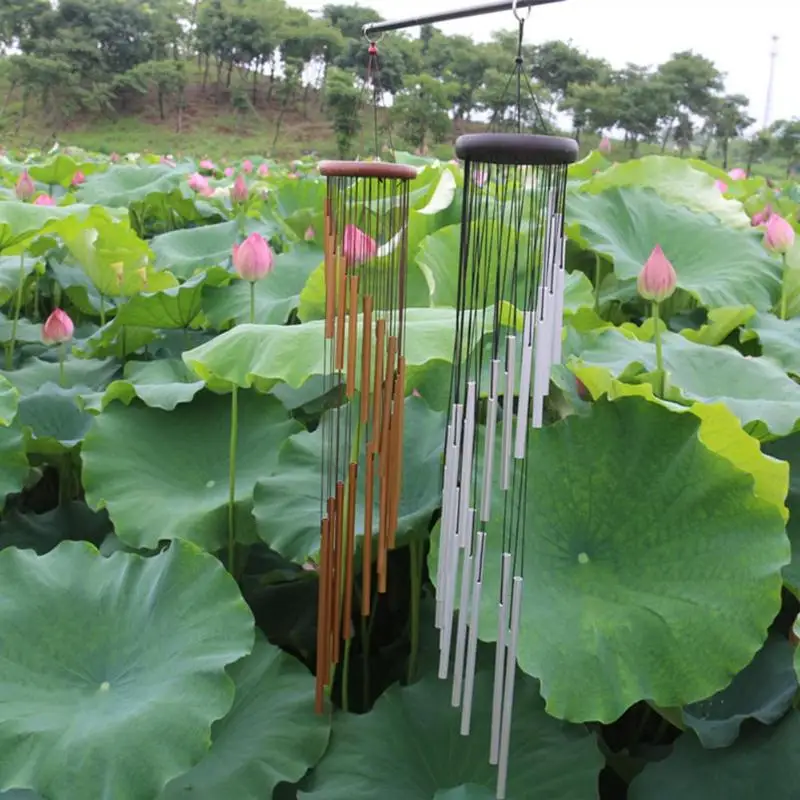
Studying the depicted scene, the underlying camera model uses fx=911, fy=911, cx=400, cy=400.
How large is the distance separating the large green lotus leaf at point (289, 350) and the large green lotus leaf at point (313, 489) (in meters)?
0.09

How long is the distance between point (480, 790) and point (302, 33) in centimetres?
3055

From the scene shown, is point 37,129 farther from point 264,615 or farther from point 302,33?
point 264,615

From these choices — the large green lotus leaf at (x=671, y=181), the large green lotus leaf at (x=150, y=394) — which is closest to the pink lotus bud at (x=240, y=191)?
the large green lotus leaf at (x=671, y=181)

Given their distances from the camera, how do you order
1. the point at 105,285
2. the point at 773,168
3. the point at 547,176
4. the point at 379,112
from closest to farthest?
1. the point at 547,176
2. the point at 379,112
3. the point at 105,285
4. the point at 773,168

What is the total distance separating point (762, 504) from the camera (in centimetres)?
81

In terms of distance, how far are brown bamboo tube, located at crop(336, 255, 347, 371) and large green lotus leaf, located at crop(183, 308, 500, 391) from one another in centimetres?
12

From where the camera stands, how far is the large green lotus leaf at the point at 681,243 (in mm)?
1449

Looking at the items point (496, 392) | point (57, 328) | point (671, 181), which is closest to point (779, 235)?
point (671, 181)

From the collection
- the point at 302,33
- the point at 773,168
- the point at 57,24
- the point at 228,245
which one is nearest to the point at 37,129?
the point at 57,24

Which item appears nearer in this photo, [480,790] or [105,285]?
[480,790]

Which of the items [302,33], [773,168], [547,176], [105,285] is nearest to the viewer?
[547,176]

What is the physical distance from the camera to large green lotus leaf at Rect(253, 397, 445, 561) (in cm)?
95

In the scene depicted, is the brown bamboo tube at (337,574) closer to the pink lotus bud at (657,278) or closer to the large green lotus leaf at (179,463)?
the large green lotus leaf at (179,463)

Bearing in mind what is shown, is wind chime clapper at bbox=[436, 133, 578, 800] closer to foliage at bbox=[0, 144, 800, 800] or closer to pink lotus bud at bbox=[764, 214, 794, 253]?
foliage at bbox=[0, 144, 800, 800]
